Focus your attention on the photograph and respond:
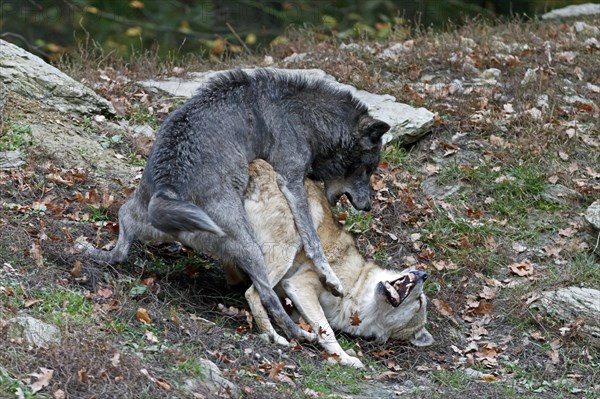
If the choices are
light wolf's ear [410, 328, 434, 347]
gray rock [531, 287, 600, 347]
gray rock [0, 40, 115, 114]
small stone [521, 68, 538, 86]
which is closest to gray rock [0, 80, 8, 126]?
gray rock [0, 40, 115, 114]

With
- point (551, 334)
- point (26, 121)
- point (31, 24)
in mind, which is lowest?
point (31, 24)

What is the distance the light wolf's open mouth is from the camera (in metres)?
7.84

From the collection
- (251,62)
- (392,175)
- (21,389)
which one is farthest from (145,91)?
(21,389)

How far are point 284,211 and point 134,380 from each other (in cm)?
235

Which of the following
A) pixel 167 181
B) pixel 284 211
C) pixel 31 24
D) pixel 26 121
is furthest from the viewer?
pixel 31 24

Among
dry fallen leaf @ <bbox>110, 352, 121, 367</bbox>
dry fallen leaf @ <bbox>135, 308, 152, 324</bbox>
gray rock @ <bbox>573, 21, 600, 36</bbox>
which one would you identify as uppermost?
dry fallen leaf @ <bbox>110, 352, 121, 367</bbox>

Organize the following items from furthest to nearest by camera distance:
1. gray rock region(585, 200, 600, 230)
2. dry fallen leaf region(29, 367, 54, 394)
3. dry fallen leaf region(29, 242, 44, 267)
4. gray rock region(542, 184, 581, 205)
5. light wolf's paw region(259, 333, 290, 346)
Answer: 1. gray rock region(542, 184, 581, 205)
2. gray rock region(585, 200, 600, 230)
3. light wolf's paw region(259, 333, 290, 346)
4. dry fallen leaf region(29, 242, 44, 267)
5. dry fallen leaf region(29, 367, 54, 394)

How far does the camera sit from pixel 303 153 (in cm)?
818

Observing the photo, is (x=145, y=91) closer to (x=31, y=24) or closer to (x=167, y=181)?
(x=167, y=181)

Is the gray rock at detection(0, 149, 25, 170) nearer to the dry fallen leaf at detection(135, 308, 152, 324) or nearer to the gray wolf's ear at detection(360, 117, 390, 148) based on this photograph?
the dry fallen leaf at detection(135, 308, 152, 324)

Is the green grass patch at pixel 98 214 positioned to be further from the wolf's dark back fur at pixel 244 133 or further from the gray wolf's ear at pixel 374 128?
the gray wolf's ear at pixel 374 128

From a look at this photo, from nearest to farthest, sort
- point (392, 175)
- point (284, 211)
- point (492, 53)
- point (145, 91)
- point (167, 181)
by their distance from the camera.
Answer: point (167, 181), point (284, 211), point (392, 175), point (145, 91), point (492, 53)

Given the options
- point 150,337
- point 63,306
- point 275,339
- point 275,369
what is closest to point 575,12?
point 275,339

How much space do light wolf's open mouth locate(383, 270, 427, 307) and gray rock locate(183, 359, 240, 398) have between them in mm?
1991
